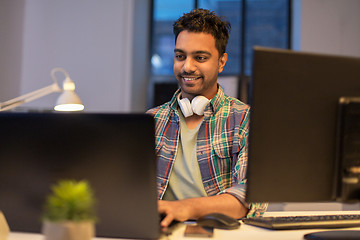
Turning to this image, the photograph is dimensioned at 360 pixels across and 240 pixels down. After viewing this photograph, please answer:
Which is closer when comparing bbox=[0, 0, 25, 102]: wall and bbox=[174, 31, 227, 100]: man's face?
bbox=[174, 31, 227, 100]: man's face

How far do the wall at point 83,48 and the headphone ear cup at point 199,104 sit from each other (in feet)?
9.59

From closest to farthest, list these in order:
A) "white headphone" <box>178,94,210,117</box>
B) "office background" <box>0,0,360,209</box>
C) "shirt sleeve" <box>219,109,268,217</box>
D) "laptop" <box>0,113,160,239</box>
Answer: "laptop" <box>0,113,160,239</box> < "shirt sleeve" <box>219,109,268,217</box> < "white headphone" <box>178,94,210,117</box> < "office background" <box>0,0,360,209</box>

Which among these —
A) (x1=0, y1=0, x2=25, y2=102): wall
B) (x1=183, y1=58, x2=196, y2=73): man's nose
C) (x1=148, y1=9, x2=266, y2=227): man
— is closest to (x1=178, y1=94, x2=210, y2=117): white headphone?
(x1=148, y1=9, x2=266, y2=227): man

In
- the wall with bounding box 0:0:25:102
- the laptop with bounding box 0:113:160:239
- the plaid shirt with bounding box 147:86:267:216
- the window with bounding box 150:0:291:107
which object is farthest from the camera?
the window with bounding box 150:0:291:107

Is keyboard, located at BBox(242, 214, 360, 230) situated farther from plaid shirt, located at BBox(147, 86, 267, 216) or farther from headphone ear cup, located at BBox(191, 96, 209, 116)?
headphone ear cup, located at BBox(191, 96, 209, 116)

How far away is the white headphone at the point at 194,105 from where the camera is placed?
1.84 meters

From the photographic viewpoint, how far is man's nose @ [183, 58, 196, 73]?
186 cm

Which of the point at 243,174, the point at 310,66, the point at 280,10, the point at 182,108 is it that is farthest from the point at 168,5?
the point at 310,66

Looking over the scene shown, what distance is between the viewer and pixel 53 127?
0.95 meters

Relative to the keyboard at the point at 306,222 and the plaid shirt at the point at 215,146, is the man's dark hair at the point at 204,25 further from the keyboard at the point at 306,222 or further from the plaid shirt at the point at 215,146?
the keyboard at the point at 306,222

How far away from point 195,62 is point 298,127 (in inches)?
38.8

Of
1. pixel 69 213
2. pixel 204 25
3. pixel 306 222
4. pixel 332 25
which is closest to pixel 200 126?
pixel 204 25

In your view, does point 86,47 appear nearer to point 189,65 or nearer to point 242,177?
point 189,65

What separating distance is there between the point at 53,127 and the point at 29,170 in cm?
11
